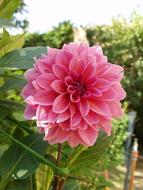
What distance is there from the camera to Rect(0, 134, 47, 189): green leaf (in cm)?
73

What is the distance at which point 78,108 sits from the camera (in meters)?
0.62

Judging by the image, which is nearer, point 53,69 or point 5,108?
point 53,69

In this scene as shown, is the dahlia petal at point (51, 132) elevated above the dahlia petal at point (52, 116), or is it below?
below

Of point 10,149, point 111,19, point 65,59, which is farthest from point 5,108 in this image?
point 111,19

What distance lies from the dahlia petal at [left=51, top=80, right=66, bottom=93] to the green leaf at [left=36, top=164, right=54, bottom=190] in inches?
8.2

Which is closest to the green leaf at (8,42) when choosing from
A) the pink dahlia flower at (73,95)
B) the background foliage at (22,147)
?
the background foliage at (22,147)

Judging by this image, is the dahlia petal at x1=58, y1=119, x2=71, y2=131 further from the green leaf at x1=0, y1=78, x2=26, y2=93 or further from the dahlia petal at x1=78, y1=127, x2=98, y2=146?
the green leaf at x1=0, y1=78, x2=26, y2=93

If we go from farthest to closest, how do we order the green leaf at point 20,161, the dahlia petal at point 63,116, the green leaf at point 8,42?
1. the green leaf at point 8,42
2. the green leaf at point 20,161
3. the dahlia petal at point 63,116

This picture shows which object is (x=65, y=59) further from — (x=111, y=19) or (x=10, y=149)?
(x=111, y=19)

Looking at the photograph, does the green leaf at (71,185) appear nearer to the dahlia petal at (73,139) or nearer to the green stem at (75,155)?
the green stem at (75,155)

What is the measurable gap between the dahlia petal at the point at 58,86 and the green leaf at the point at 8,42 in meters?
0.24

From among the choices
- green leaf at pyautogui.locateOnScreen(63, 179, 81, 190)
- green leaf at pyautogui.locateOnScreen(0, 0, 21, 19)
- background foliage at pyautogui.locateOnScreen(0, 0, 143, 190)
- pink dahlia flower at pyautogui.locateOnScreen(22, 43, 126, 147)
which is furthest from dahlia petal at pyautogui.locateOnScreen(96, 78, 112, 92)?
green leaf at pyautogui.locateOnScreen(0, 0, 21, 19)

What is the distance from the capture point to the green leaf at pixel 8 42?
Result: 0.84 m

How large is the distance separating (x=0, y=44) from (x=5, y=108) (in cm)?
12
